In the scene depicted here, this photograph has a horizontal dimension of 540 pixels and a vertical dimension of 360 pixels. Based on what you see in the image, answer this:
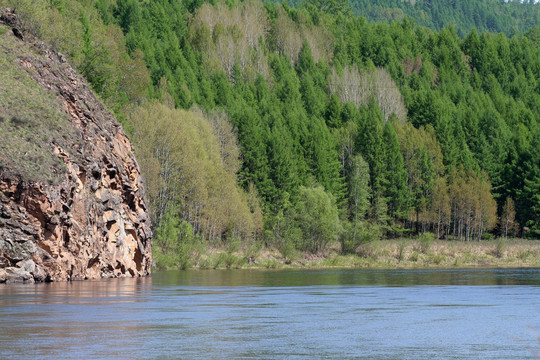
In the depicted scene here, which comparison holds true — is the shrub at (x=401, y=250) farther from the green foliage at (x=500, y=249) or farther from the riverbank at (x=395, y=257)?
the green foliage at (x=500, y=249)

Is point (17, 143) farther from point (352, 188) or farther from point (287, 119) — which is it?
point (287, 119)

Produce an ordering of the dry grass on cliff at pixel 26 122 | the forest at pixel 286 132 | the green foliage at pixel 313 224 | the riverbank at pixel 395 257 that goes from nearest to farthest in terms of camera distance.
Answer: the dry grass on cliff at pixel 26 122 < the riverbank at pixel 395 257 < the forest at pixel 286 132 < the green foliage at pixel 313 224

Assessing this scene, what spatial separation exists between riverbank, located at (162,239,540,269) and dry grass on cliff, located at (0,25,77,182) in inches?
1157

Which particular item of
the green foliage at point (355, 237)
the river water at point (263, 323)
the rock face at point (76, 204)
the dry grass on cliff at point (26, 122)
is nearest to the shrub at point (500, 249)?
the green foliage at point (355, 237)

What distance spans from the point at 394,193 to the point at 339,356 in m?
114

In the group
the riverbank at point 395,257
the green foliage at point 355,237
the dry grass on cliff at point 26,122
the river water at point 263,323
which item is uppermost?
the dry grass on cliff at point 26,122

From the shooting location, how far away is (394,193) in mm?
135000

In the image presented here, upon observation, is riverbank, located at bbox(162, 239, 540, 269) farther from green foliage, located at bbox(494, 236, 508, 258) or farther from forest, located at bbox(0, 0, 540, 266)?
forest, located at bbox(0, 0, 540, 266)

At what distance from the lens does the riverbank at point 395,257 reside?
90106 mm

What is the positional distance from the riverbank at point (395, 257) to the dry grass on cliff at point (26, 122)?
29380mm

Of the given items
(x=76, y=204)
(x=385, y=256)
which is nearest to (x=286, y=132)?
(x=385, y=256)

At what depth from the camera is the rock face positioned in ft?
166

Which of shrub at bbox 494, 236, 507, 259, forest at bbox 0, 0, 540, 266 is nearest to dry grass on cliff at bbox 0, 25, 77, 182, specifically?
forest at bbox 0, 0, 540, 266

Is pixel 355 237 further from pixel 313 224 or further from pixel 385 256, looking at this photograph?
pixel 313 224
